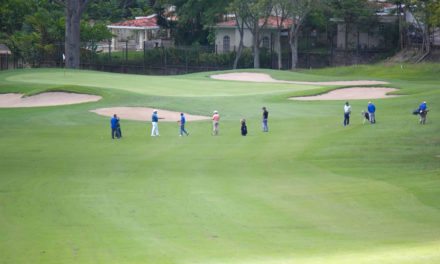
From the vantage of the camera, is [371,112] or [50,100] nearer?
[371,112]

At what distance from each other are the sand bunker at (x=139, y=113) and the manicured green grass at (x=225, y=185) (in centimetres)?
95

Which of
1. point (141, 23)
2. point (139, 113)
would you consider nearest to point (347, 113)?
point (139, 113)

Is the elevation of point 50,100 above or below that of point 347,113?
above

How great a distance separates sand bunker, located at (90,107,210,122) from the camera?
47.0 meters

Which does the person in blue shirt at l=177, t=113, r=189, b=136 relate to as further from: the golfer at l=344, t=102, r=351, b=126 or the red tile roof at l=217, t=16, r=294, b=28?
the red tile roof at l=217, t=16, r=294, b=28

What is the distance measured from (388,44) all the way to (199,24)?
22804 millimetres

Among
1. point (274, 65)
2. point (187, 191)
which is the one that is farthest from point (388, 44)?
point (187, 191)

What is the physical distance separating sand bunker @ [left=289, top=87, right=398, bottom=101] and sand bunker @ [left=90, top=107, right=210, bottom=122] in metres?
8.55

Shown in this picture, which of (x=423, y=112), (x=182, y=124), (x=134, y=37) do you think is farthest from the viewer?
(x=134, y=37)

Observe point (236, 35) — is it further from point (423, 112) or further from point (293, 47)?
point (423, 112)

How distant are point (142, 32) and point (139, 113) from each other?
62.8 metres

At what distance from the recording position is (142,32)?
10981 centimetres

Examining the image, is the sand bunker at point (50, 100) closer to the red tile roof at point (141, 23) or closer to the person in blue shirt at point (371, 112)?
the person in blue shirt at point (371, 112)

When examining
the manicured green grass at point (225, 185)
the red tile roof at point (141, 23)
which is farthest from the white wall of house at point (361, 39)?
the manicured green grass at point (225, 185)
